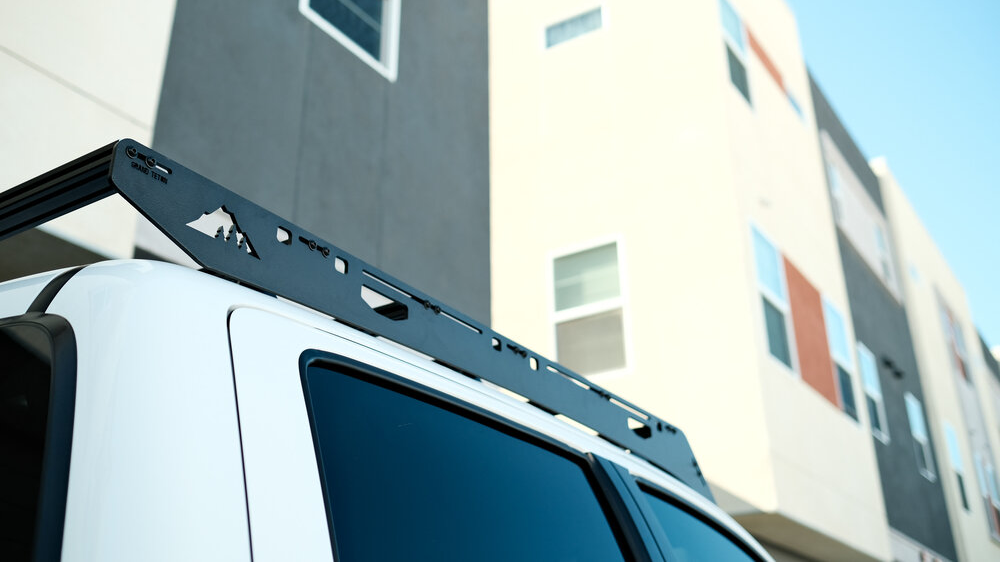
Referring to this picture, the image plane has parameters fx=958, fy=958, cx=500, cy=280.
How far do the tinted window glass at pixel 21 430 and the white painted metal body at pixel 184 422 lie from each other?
0.07 metres

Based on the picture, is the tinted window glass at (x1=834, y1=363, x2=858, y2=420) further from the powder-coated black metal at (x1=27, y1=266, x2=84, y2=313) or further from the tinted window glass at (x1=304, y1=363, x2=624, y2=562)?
the powder-coated black metal at (x1=27, y1=266, x2=84, y2=313)

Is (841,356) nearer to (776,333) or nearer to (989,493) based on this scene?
(776,333)

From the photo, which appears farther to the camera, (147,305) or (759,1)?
(759,1)

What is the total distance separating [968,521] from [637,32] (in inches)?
486

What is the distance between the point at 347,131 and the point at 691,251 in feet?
15.6

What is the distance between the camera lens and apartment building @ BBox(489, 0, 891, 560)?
9734 millimetres

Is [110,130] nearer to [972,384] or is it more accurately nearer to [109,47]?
[109,47]

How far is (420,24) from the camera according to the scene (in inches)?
332

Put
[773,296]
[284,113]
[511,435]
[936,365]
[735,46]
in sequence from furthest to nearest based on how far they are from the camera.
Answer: [936,365] → [735,46] → [773,296] → [284,113] → [511,435]

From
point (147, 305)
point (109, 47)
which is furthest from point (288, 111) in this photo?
point (147, 305)

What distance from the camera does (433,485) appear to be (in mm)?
1652

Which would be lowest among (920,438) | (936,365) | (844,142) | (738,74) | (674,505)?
(674,505)

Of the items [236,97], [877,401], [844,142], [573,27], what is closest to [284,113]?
[236,97]

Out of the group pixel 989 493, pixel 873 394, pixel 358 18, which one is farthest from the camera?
pixel 989 493
